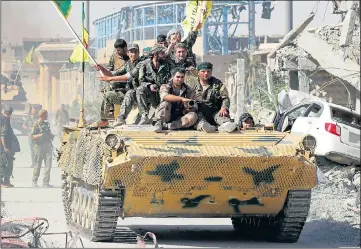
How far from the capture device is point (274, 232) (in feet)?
45.4

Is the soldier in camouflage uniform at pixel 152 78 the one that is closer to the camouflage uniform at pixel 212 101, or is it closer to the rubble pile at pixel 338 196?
the camouflage uniform at pixel 212 101

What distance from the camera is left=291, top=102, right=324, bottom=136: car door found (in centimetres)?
1981

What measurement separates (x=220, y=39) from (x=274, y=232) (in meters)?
A: 30.9

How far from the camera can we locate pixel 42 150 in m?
23.0

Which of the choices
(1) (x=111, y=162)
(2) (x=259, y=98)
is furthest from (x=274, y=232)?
(2) (x=259, y=98)

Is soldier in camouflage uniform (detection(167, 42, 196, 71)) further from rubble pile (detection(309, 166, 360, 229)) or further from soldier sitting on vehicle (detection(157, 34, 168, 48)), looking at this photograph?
rubble pile (detection(309, 166, 360, 229))

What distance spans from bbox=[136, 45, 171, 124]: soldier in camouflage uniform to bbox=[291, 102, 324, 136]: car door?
5626mm

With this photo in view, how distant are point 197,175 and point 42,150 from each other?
10.8 m

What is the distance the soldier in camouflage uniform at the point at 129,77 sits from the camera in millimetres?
14336

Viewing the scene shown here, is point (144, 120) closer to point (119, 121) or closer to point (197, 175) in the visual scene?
point (119, 121)

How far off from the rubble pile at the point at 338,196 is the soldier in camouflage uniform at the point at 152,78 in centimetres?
324

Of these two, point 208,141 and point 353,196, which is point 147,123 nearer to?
point 208,141

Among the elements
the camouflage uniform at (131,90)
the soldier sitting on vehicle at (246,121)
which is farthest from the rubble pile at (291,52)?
the soldier sitting on vehicle at (246,121)

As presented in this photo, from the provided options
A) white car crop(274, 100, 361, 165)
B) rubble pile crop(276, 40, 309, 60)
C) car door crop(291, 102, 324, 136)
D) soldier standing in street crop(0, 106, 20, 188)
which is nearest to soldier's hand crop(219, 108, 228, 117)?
white car crop(274, 100, 361, 165)
